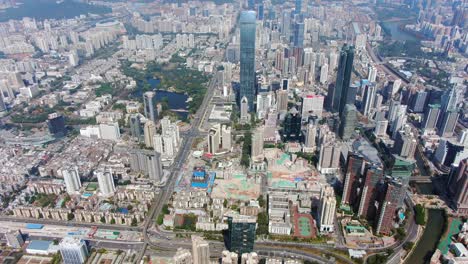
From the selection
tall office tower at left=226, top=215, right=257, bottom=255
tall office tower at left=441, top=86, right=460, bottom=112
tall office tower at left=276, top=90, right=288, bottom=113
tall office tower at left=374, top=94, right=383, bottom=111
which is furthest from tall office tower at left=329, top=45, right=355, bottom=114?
tall office tower at left=226, top=215, right=257, bottom=255

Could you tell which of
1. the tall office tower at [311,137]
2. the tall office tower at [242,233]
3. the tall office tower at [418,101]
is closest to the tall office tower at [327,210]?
the tall office tower at [242,233]

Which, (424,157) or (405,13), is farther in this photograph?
(405,13)

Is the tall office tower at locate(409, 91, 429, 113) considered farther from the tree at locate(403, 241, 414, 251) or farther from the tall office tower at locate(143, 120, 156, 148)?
the tall office tower at locate(143, 120, 156, 148)

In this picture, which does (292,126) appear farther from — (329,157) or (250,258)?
(250,258)

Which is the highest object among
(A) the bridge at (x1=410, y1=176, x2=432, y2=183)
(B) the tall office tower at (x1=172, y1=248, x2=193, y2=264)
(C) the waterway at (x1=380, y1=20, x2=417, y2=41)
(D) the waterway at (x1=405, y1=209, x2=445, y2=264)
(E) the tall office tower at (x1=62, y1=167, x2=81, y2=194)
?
(C) the waterway at (x1=380, y1=20, x2=417, y2=41)

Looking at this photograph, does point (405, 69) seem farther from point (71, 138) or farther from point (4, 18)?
point (4, 18)

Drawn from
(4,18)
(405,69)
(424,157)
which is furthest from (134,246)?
(4,18)
